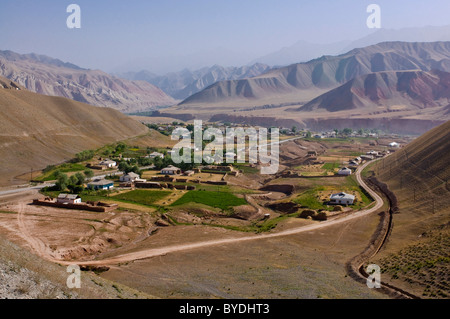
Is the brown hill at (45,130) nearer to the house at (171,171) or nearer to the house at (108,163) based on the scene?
the house at (108,163)

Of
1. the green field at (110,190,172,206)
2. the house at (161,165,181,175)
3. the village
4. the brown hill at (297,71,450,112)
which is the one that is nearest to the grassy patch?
the village

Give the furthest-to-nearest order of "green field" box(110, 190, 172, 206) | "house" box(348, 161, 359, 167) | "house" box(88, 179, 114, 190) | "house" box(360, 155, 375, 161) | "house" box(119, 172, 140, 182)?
"house" box(360, 155, 375, 161) → "house" box(348, 161, 359, 167) → "house" box(119, 172, 140, 182) → "house" box(88, 179, 114, 190) → "green field" box(110, 190, 172, 206)

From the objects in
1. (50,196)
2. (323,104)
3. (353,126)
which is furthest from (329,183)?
(323,104)

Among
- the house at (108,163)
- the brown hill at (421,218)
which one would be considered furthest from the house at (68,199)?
the brown hill at (421,218)

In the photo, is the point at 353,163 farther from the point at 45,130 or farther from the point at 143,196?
the point at 45,130

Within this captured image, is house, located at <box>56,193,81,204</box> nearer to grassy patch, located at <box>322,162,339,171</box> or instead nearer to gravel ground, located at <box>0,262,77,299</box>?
gravel ground, located at <box>0,262,77,299</box>

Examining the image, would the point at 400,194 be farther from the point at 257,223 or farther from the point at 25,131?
the point at 25,131

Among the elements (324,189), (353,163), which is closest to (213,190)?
(324,189)
